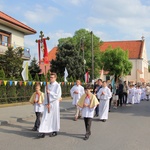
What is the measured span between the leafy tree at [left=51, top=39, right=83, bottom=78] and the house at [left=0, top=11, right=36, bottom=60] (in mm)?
9624

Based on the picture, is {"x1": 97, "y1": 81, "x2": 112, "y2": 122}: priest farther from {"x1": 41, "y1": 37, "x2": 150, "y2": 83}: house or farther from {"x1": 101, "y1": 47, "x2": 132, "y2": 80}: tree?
{"x1": 41, "y1": 37, "x2": 150, "y2": 83}: house

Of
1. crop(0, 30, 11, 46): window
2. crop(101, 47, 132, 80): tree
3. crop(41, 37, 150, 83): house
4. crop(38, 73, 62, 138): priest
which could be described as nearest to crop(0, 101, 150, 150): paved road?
crop(38, 73, 62, 138): priest

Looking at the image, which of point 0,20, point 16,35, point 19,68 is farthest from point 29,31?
point 19,68

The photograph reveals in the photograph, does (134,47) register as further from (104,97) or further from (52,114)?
(52,114)

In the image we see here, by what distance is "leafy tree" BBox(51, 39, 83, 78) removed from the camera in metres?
39.6

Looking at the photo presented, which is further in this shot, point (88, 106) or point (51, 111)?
point (88, 106)

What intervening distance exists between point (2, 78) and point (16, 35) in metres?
12.0

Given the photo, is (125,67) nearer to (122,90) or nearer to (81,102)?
(122,90)

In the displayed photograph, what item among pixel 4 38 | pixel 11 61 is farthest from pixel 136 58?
pixel 11 61

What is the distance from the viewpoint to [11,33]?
1109 inches

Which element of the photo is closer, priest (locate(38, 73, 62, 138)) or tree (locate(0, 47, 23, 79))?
priest (locate(38, 73, 62, 138))

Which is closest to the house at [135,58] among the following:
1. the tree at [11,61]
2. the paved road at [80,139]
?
the tree at [11,61]

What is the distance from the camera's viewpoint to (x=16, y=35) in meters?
29.2

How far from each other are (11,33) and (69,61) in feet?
42.5
